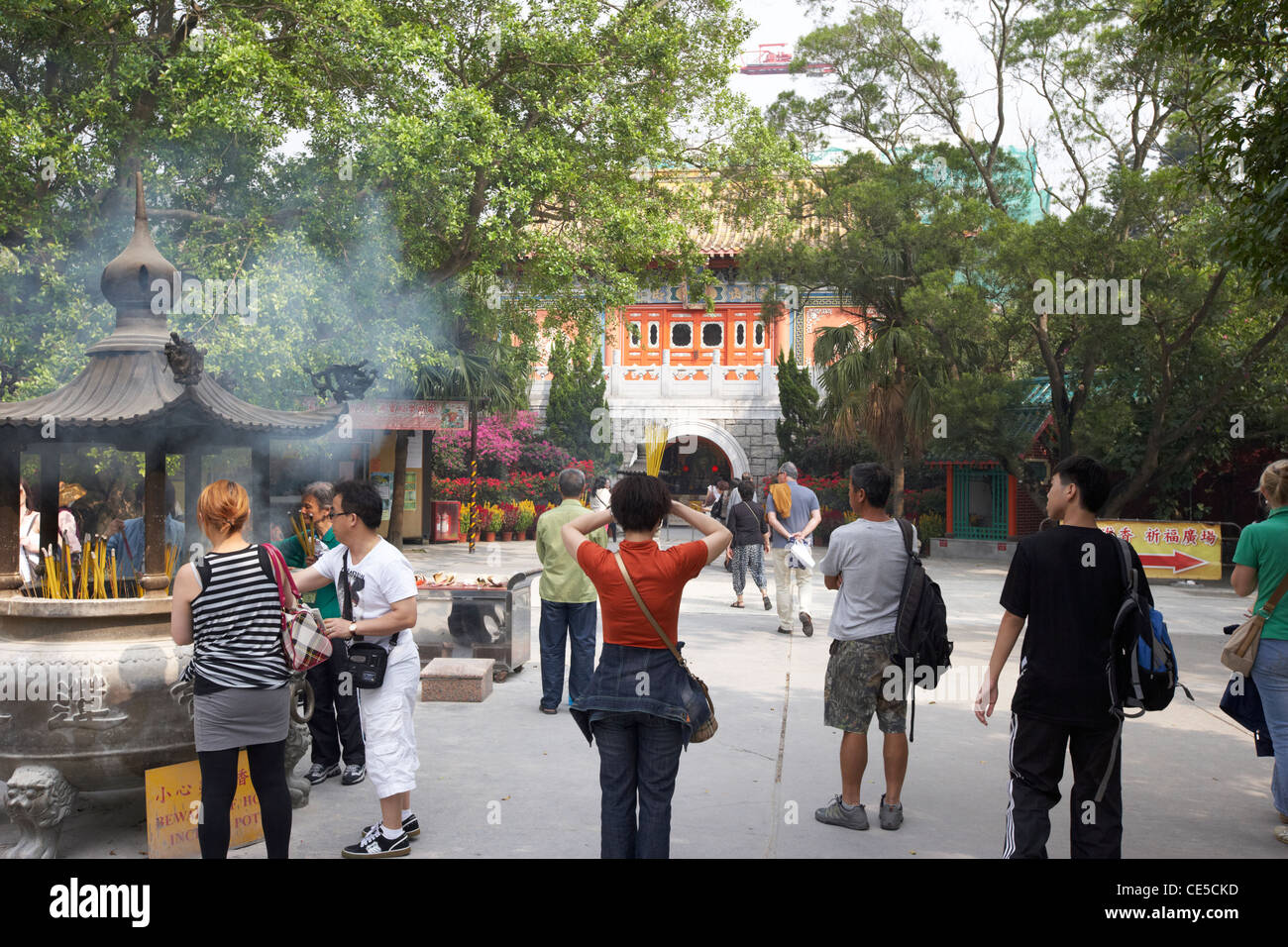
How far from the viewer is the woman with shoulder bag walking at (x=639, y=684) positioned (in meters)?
3.52

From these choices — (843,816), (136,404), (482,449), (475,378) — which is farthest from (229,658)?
(482,449)

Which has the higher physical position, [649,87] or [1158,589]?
[649,87]

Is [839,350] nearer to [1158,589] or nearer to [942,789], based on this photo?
[1158,589]

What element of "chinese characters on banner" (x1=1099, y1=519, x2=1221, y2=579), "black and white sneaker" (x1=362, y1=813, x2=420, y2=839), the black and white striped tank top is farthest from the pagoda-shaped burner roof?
"chinese characters on banner" (x1=1099, y1=519, x2=1221, y2=579)

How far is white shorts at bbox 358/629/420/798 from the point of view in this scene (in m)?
4.38

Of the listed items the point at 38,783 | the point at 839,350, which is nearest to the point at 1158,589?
the point at 839,350

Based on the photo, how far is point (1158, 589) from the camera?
16.0m

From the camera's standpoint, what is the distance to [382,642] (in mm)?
4516

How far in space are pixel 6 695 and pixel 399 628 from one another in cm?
180

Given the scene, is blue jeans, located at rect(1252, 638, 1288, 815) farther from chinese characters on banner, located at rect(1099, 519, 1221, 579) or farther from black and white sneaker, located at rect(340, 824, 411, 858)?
chinese characters on banner, located at rect(1099, 519, 1221, 579)

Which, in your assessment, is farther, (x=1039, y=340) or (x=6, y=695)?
(x=1039, y=340)

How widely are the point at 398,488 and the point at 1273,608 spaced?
18857mm

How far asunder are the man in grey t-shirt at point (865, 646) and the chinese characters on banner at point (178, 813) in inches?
109

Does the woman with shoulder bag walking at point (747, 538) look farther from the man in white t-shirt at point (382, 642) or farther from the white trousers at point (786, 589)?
the man in white t-shirt at point (382, 642)
